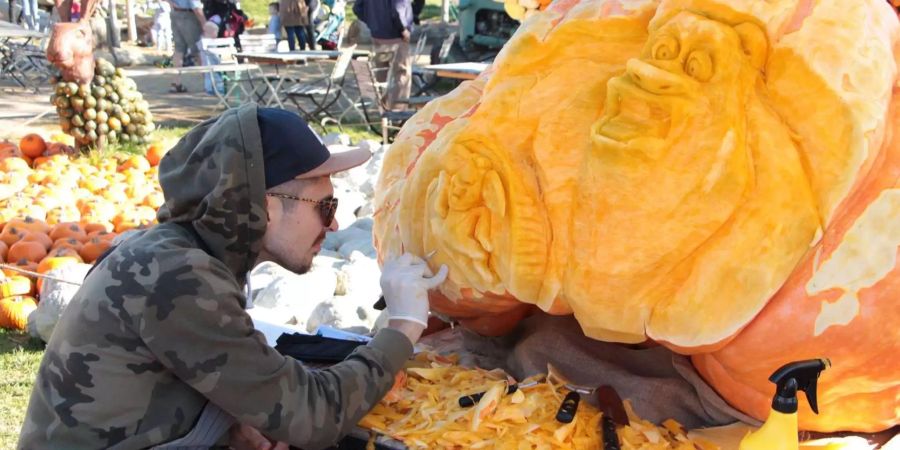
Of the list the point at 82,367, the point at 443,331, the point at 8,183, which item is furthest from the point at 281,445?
the point at 8,183

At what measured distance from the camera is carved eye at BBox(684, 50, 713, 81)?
217 centimetres

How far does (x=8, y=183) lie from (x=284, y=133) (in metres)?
5.37

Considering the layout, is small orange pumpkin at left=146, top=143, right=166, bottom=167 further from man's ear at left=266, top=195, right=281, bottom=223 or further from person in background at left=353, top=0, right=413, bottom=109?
man's ear at left=266, top=195, right=281, bottom=223

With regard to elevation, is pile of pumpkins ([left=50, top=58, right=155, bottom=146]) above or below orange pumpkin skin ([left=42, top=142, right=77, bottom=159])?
above

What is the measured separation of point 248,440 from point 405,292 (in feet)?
1.84

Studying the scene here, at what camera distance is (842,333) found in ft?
6.95

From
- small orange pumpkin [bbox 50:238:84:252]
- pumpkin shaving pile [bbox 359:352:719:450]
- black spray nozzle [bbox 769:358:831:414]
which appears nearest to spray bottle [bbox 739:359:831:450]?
black spray nozzle [bbox 769:358:831:414]

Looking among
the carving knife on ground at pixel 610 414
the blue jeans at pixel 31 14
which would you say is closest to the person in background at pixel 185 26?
the blue jeans at pixel 31 14

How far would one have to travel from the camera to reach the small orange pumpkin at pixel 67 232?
5.74 meters

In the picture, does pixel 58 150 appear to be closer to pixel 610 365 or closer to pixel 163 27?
pixel 610 365

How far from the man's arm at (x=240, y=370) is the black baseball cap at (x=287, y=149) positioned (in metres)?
0.29

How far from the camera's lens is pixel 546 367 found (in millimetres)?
2771

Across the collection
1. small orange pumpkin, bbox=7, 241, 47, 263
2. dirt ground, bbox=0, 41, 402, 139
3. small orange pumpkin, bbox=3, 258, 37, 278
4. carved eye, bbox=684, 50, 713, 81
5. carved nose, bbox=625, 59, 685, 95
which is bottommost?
dirt ground, bbox=0, 41, 402, 139

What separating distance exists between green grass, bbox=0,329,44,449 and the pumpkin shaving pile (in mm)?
2081
